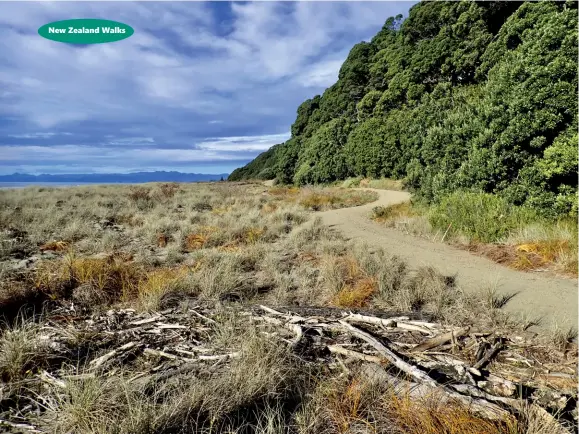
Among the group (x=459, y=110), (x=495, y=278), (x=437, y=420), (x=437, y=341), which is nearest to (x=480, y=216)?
(x=495, y=278)

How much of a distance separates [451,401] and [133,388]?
231 cm

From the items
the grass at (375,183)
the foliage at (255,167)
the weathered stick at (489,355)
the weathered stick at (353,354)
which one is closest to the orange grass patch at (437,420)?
the weathered stick at (353,354)

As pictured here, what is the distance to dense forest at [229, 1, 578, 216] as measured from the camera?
7.23m

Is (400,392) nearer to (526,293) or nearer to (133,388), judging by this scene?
(133,388)

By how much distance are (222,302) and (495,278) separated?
425 cm

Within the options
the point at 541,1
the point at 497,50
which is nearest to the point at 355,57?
the point at 497,50

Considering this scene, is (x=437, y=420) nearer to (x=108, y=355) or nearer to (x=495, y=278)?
(x=108, y=355)

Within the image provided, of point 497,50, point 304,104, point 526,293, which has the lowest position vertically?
point 526,293

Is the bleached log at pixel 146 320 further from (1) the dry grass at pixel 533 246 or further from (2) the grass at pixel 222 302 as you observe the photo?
(1) the dry grass at pixel 533 246

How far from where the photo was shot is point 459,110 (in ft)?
37.3

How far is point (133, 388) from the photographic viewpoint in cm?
249

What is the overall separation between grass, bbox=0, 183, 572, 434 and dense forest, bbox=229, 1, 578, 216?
2.20 m

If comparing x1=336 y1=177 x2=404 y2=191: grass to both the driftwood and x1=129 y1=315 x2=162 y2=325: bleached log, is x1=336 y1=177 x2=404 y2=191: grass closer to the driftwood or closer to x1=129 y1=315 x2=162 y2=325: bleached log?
the driftwood

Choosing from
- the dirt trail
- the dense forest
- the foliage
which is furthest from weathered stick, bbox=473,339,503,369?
the foliage
